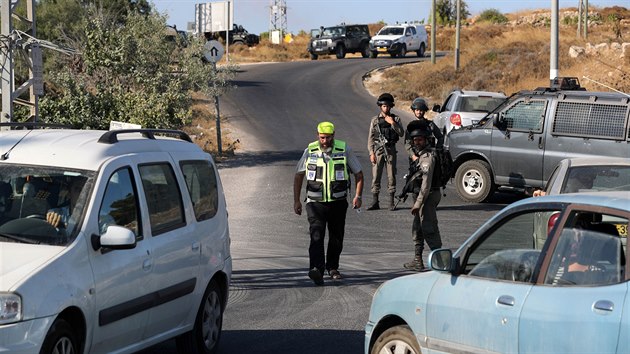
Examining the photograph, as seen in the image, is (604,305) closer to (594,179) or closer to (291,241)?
(594,179)

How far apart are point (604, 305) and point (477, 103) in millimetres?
19564

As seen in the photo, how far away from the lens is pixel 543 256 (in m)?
5.83

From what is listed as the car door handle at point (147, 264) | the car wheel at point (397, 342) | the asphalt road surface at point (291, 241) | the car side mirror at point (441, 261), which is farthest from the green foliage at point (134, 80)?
the car side mirror at point (441, 261)

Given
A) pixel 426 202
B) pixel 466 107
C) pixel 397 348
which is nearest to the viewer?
pixel 397 348

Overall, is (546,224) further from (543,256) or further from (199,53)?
(199,53)

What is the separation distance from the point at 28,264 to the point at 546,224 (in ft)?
11.3

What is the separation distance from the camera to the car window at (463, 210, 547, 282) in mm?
6062

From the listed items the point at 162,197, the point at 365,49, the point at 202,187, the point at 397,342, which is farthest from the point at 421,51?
the point at 397,342

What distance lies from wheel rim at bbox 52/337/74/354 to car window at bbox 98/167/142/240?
81 centimetres

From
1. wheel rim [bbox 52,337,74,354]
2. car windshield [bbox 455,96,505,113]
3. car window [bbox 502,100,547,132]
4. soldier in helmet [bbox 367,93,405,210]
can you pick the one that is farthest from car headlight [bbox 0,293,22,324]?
car windshield [bbox 455,96,505,113]

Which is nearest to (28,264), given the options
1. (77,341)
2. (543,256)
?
(77,341)

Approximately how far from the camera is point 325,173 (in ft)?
38.2

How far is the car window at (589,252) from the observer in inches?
215

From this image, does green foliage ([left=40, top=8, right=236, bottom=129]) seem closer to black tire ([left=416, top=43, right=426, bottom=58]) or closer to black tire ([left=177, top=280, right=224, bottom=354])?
black tire ([left=177, top=280, right=224, bottom=354])
